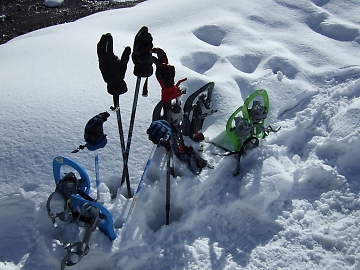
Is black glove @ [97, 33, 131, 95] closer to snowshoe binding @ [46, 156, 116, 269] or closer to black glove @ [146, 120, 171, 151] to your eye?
black glove @ [146, 120, 171, 151]

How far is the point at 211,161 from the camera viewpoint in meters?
3.34

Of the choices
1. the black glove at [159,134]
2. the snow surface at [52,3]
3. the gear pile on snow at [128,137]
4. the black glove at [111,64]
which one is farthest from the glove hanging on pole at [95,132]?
the snow surface at [52,3]

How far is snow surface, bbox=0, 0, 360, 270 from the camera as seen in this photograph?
8.99 feet

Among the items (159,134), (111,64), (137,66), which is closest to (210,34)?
(137,66)

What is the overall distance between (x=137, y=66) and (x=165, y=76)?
0.75 feet

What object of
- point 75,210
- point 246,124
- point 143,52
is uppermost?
point 143,52

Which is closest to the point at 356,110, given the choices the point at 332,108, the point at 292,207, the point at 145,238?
the point at 332,108

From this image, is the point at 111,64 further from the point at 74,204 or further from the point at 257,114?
the point at 257,114

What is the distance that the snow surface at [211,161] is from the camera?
274 cm

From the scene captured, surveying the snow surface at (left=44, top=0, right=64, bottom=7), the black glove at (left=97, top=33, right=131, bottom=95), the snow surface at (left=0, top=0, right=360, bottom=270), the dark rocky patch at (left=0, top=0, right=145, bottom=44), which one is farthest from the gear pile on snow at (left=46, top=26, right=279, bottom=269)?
the snow surface at (left=44, top=0, right=64, bottom=7)

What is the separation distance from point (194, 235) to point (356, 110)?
2.11m

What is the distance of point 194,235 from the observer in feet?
9.55

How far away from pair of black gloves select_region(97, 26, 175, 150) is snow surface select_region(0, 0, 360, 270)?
0.77 m

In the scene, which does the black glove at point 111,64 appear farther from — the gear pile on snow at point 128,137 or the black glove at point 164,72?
the black glove at point 164,72
